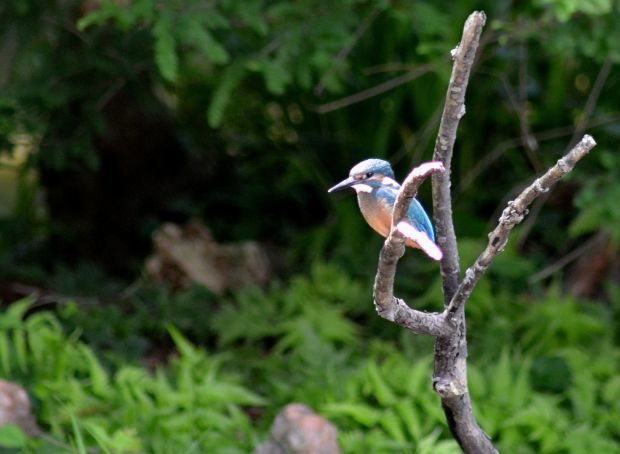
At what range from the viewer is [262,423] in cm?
349

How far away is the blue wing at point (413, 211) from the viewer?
1.56 meters

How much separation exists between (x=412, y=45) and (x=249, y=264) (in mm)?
1487

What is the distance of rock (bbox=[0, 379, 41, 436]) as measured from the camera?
9.97ft

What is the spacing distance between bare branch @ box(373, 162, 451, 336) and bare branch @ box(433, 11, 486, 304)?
11 cm

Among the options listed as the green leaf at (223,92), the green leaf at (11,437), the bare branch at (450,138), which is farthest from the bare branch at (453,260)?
the green leaf at (223,92)

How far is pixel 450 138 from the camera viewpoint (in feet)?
5.74

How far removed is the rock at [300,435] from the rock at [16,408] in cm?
81

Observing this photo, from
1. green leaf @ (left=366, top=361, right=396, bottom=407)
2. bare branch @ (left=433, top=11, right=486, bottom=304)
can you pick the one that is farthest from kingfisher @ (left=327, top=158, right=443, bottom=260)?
green leaf @ (left=366, top=361, right=396, bottom=407)

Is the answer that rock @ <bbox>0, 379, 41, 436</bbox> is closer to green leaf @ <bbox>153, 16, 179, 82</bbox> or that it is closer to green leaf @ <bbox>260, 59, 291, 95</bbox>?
green leaf @ <bbox>153, 16, 179, 82</bbox>

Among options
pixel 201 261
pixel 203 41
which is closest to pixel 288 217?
pixel 201 261

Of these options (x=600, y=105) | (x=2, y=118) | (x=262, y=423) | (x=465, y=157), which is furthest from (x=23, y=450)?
(x=600, y=105)

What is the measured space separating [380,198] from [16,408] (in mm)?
2022

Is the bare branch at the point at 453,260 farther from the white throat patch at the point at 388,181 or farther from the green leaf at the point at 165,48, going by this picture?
the green leaf at the point at 165,48

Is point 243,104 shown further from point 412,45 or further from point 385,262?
point 385,262
